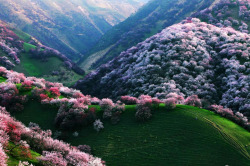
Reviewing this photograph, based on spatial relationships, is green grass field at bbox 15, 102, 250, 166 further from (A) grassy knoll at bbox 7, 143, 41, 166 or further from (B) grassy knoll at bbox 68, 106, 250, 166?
(A) grassy knoll at bbox 7, 143, 41, 166

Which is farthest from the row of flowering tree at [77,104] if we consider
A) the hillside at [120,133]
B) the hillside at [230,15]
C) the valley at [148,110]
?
the hillside at [230,15]

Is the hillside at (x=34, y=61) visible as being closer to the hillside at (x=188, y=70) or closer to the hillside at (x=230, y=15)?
the hillside at (x=188, y=70)

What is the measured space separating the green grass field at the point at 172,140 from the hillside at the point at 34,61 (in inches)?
2826

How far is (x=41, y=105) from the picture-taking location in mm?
35312

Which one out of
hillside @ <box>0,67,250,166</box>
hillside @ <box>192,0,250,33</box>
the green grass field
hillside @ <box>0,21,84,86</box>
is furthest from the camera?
hillside @ <box>0,21,84,86</box>

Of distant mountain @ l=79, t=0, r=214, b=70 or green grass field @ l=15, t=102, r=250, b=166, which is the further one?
distant mountain @ l=79, t=0, r=214, b=70

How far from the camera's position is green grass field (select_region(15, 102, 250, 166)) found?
22438mm

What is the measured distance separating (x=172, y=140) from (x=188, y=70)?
3167 centimetres

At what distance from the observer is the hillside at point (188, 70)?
1768 inches

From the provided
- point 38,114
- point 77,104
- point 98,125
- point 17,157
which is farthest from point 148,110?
point 38,114

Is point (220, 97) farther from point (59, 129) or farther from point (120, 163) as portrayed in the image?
point (59, 129)

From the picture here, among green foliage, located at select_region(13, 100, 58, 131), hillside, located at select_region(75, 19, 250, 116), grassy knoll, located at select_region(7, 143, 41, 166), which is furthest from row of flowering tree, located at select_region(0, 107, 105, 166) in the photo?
hillside, located at select_region(75, 19, 250, 116)

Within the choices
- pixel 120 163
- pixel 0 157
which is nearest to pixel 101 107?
pixel 120 163

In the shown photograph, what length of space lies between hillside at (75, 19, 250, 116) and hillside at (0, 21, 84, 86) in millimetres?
35288
